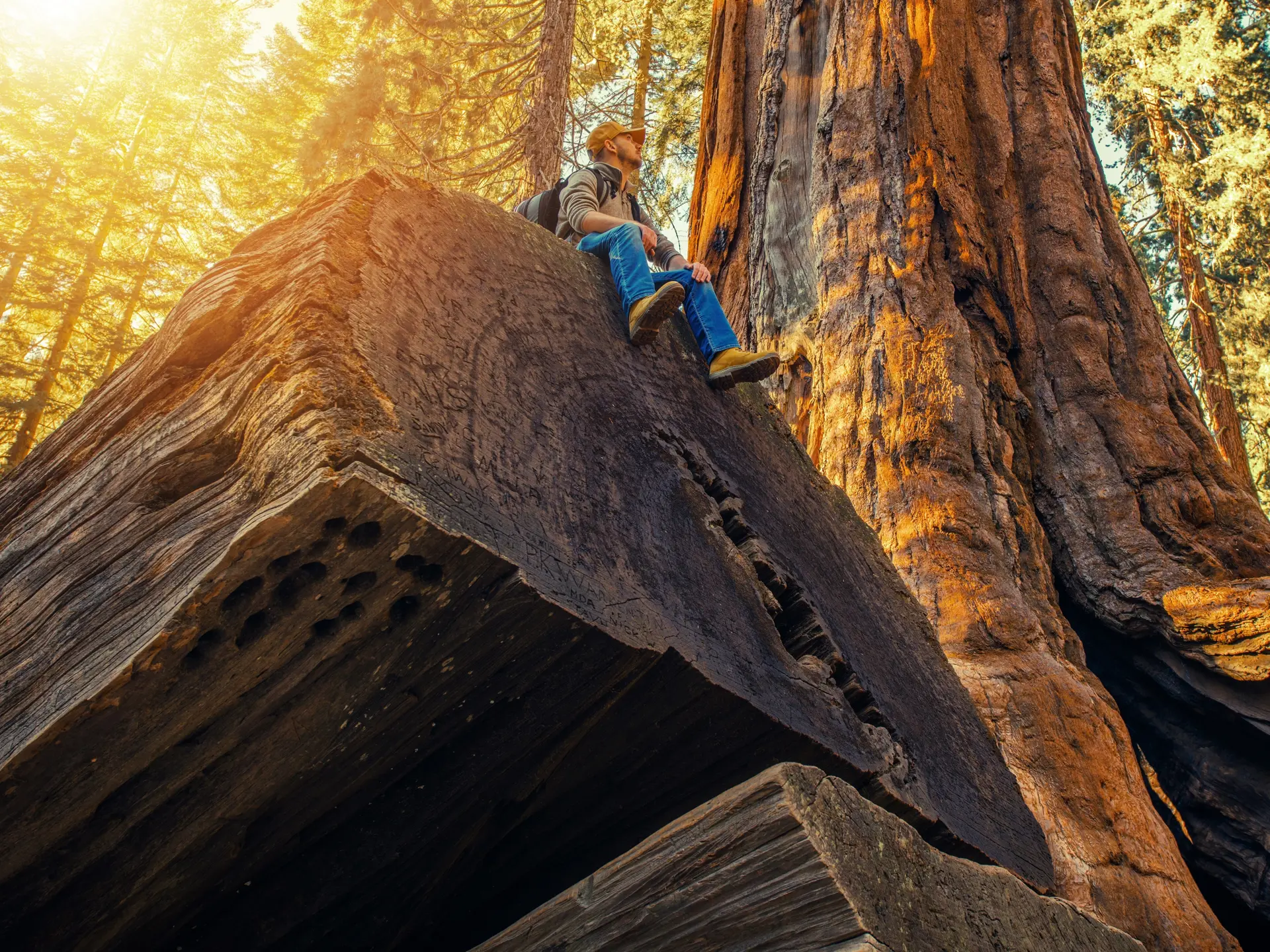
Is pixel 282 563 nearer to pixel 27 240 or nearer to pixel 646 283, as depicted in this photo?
pixel 646 283

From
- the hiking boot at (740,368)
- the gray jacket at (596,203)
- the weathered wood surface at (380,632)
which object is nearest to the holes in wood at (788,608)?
the weathered wood surface at (380,632)

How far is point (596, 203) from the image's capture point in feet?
11.4

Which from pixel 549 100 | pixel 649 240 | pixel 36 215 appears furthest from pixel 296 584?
pixel 36 215

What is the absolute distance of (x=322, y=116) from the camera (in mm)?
9164

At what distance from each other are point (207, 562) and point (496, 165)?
829 centimetres

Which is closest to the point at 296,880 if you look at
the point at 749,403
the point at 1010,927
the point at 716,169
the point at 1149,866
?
the point at 1010,927

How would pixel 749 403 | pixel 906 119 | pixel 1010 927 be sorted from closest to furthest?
pixel 1010 927
pixel 749 403
pixel 906 119

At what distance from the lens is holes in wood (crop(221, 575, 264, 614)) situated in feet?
4.08

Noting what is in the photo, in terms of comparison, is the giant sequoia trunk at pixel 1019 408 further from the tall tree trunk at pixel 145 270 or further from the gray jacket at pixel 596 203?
the tall tree trunk at pixel 145 270

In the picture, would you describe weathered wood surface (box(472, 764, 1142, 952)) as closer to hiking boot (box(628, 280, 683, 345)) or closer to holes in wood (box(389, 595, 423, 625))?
holes in wood (box(389, 595, 423, 625))

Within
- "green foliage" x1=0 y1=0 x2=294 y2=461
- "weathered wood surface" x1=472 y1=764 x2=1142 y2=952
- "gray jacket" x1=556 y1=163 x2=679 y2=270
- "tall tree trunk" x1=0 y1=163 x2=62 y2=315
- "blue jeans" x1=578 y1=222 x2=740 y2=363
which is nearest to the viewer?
"weathered wood surface" x1=472 y1=764 x2=1142 y2=952

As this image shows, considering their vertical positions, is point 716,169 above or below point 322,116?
below

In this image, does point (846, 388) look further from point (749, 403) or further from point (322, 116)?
point (322, 116)

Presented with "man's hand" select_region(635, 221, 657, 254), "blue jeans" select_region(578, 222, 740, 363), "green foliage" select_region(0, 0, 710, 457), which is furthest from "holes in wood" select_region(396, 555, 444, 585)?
"green foliage" select_region(0, 0, 710, 457)
